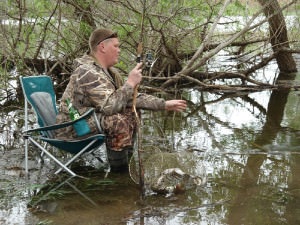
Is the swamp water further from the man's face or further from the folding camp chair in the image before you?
the man's face

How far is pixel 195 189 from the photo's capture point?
13.5 feet

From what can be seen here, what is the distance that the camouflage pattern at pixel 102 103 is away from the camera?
4.16 m

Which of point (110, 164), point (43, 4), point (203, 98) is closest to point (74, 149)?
point (110, 164)

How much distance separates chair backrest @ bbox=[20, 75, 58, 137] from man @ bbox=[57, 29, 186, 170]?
16 centimetres

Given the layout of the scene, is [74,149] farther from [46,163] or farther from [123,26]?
[123,26]

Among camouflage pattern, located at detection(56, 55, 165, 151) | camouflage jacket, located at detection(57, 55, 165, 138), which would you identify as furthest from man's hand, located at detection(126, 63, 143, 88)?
camouflage pattern, located at detection(56, 55, 165, 151)

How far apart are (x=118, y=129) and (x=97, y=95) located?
0.34 m

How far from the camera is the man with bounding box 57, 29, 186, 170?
4.20 m

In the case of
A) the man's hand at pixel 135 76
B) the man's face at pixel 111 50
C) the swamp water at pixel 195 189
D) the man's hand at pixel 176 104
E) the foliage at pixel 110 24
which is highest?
the foliage at pixel 110 24

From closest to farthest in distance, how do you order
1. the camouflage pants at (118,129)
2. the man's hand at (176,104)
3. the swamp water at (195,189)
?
the swamp water at (195,189)
the man's hand at (176,104)
the camouflage pants at (118,129)

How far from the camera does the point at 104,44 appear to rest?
4.39 meters

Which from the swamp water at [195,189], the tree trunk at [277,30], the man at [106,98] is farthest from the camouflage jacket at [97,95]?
the tree trunk at [277,30]

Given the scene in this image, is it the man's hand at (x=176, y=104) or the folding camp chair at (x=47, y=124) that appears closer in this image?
the man's hand at (x=176, y=104)

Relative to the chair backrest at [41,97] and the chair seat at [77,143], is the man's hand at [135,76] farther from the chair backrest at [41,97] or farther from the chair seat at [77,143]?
the chair backrest at [41,97]
